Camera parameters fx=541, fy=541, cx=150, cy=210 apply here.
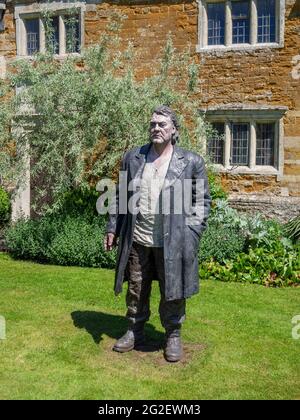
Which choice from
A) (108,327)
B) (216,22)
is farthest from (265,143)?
(108,327)

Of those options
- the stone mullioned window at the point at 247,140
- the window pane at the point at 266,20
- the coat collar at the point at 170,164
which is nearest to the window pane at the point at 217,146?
the stone mullioned window at the point at 247,140

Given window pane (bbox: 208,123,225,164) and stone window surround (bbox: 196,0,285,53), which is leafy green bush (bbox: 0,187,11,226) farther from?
stone window surround (bbox: 196,0,285,53)

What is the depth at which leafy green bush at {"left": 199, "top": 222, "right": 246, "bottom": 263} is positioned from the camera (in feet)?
29.8

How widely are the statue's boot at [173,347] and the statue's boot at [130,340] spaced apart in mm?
331

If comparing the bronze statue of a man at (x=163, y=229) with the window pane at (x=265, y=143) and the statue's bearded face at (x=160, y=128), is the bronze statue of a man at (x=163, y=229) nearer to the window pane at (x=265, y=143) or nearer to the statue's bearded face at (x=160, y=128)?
the statue's bearded face at (x=160, y=128)

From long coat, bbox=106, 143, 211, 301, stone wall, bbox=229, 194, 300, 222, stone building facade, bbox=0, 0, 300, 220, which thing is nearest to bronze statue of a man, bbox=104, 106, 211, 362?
long coat, bbox=106, 143, 211, 301

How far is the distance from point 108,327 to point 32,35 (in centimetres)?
868

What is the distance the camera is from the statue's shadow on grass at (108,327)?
5.41 metres

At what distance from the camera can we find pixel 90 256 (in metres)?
9.16

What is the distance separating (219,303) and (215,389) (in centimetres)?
268

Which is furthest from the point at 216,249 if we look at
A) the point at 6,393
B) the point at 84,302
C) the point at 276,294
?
the point at 6,393

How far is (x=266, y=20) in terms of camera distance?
35.7 feet

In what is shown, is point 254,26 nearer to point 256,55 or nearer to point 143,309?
point 256,55
